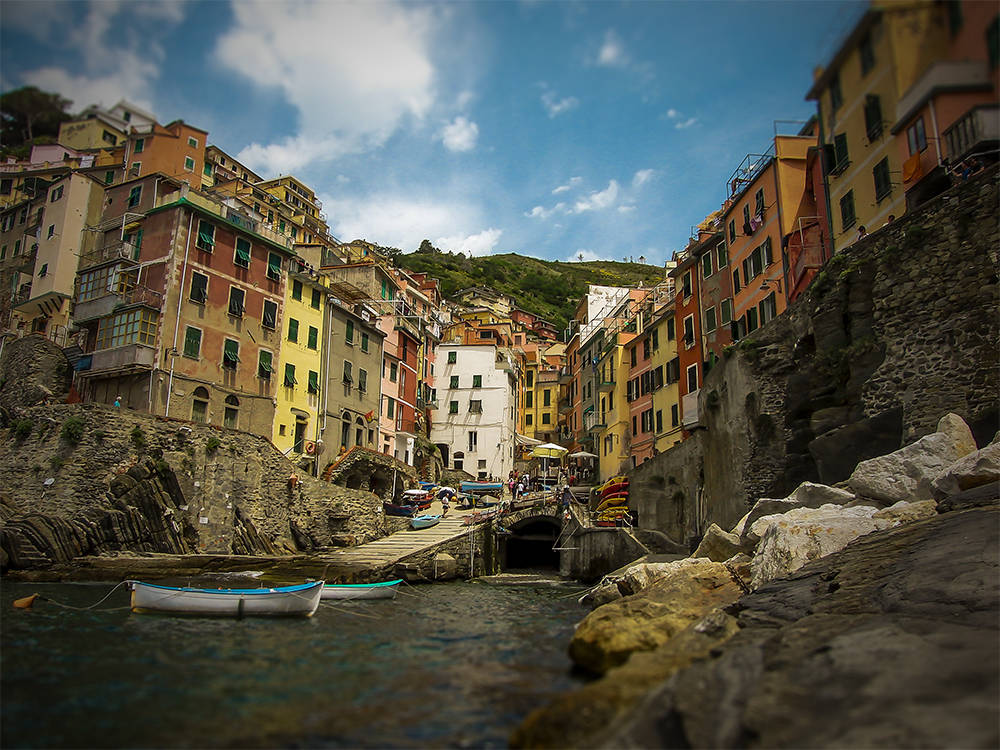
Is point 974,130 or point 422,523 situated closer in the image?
point 974,130

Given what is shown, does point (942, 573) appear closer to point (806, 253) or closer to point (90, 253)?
point (806, 253)

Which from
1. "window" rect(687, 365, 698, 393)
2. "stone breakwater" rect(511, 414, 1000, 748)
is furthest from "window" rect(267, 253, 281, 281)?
"stone breakwater" rect(511, 414, 1000, 748)

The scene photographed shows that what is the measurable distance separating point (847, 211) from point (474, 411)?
48.1 metres

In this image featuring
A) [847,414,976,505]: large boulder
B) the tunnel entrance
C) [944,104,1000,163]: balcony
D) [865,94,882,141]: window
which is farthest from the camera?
the tunnel entrance

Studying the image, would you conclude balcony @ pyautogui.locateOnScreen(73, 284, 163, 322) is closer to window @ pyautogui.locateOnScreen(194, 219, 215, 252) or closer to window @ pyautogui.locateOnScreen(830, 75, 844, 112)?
window @ pyautogui.locateOnScreen(194, 219, 215, 252)

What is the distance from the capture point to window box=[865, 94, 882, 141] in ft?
21.5

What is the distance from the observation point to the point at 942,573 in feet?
28.7

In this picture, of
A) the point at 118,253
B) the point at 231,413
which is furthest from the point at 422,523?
the point at 118,253

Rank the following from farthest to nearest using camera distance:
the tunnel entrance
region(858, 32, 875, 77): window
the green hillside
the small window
A: the green hillside
the tunnel entrance
the small window
region(858, 32, 875, 77): window

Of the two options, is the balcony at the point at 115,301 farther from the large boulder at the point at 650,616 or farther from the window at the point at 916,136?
the window at the point at 916,136

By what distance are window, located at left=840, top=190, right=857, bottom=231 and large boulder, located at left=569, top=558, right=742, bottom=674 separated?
39.8 feet

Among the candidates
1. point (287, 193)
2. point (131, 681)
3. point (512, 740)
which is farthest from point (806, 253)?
point (287, 193)

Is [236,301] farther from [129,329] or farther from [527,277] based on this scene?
[527,277]

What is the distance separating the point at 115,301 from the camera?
3394 cm
